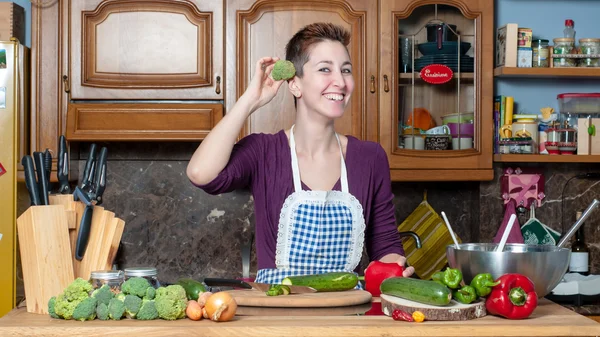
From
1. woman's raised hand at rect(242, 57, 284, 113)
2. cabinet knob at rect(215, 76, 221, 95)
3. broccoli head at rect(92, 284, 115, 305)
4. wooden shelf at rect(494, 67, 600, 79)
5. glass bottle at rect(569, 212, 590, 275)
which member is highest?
wooden shelf at rect(494, 67, 600, 79)

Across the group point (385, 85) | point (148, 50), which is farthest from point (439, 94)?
point (148, 50)

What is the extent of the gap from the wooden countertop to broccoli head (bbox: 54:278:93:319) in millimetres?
19

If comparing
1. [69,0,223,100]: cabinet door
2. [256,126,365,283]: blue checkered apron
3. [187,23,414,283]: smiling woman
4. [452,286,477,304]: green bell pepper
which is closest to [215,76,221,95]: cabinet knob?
[69,0,223,100]: cabinet door

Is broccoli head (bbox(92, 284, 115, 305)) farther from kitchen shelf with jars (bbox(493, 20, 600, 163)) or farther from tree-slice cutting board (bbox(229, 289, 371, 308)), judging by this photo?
kitchen shelf with jars (bbox(493, 20, 600, 163))

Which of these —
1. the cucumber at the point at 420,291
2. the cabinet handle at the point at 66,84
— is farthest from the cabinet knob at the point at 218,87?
the cucumber at the point at 420,291

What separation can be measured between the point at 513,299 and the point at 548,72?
2.05m

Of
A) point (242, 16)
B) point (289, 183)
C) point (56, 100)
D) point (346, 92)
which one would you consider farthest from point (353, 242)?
point (56, 100)

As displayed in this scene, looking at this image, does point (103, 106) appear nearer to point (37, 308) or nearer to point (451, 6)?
point (451, 6)

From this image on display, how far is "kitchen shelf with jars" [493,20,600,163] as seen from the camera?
3410mm

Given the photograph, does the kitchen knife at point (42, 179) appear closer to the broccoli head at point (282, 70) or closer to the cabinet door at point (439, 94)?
the broccoli head at point (282, 70)

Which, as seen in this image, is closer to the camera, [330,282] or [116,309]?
[116,309]

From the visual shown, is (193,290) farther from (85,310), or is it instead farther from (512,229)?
(512,229)

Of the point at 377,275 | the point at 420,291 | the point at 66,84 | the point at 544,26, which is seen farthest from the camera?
the point at 544,26

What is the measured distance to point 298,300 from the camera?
164 cm
